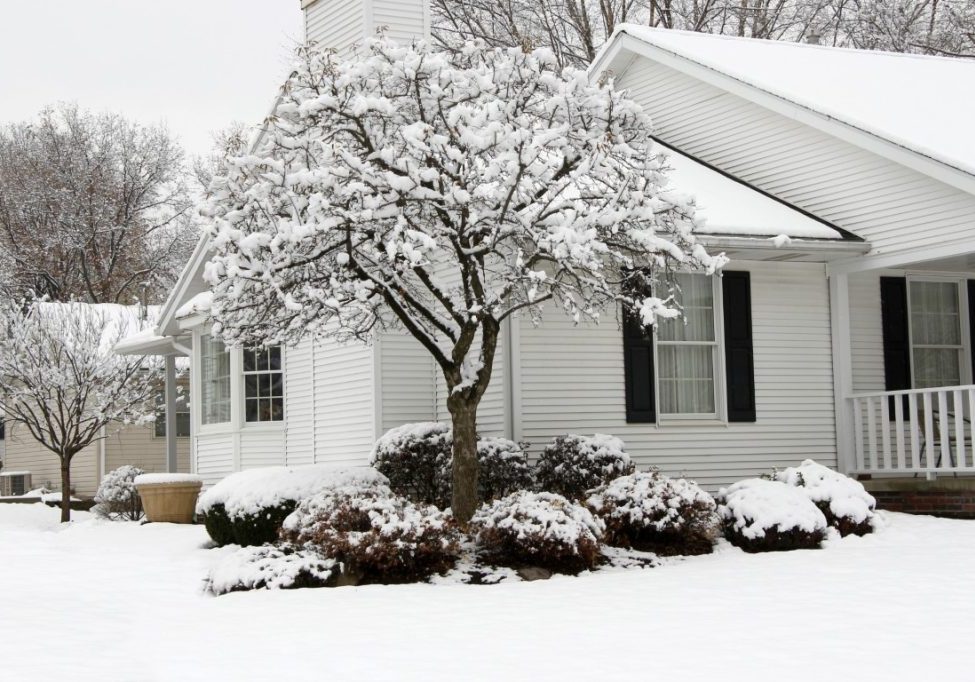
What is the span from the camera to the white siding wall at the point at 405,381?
1462cm

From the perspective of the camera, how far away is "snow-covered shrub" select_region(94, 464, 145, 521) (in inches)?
770

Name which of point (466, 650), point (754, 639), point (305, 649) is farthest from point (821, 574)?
point (305, 649)

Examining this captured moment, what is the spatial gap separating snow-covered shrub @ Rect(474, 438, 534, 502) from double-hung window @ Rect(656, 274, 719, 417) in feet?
7.52

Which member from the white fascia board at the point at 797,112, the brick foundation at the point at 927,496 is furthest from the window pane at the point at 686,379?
the white fascia board at the point at 797,112

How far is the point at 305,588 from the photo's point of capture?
10305mm

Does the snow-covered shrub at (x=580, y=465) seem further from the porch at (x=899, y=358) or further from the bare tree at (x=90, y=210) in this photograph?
the bare tree at (x=90, y=210)

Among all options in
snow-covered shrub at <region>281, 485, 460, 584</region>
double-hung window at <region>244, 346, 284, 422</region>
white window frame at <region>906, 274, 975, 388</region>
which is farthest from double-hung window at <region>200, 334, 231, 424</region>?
white window frame at <region>906, 274, 975, 388</region>

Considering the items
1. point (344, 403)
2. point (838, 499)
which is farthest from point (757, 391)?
point (344, 403)

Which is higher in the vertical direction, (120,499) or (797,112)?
(797,112)

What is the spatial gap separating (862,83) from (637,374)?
6012 millimetres

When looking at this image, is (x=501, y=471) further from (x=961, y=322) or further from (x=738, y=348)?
(x=961, y=322)

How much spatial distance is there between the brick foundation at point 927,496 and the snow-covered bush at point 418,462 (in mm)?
5237

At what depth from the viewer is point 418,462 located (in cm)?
1327

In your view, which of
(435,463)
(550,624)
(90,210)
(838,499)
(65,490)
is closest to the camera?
(550,624)
